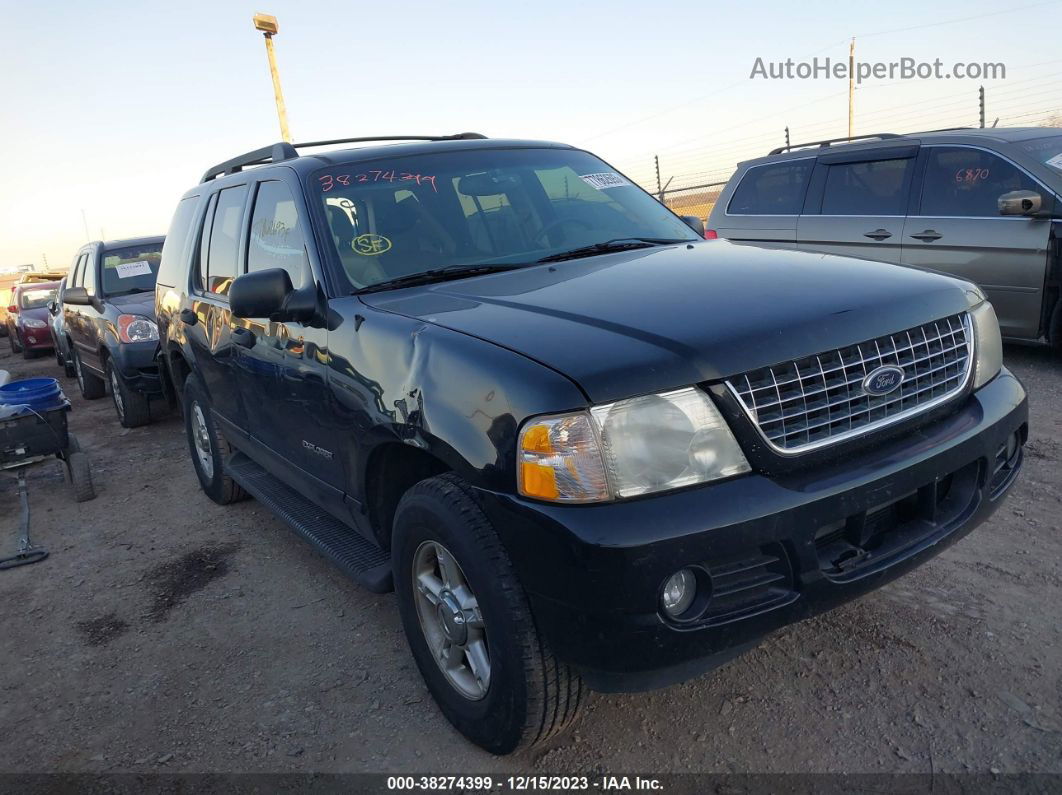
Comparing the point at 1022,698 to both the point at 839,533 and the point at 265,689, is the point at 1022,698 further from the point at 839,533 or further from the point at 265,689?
the point at 265,689

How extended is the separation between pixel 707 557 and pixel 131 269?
27.3 feet

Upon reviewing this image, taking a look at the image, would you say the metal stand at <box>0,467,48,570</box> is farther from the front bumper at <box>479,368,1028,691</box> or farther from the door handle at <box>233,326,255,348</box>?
the front bumper at <box>479,368,1028,691</box>

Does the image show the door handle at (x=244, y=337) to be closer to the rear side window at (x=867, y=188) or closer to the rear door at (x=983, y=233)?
the rear door at (x=983, y=233)

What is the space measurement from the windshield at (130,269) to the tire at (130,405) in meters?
1.06

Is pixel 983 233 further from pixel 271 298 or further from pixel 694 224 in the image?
pixel 271 298

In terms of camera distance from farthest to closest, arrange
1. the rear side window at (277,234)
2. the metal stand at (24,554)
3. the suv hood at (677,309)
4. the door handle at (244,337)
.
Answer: the metal stand at (24,554), the door handle at (244,337), the rear side window at (277,234), the suv hood at (677,309)

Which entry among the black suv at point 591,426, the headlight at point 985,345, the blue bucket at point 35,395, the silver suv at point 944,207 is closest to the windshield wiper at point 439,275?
the black suv at point 591,426

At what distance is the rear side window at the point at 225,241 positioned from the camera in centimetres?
405

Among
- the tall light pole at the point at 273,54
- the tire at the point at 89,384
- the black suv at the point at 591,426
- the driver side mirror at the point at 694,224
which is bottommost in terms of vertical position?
the tire at the point at 89,384

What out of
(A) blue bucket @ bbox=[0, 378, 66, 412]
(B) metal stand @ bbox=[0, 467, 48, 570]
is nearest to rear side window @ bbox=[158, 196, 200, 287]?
(A) blue bucket @ bbox=[0, 378, 66, 412]

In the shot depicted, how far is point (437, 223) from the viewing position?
3328mm

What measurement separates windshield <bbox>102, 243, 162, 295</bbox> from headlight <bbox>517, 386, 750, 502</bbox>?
24.8ft

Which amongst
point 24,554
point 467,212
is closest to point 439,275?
point 467,212

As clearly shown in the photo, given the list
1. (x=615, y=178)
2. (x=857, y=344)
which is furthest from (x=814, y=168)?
(x=857, y=344)
